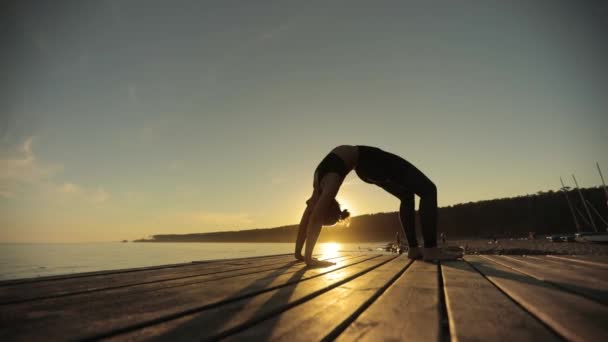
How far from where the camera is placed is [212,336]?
0.97 m

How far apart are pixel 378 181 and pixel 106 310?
398 centimetres

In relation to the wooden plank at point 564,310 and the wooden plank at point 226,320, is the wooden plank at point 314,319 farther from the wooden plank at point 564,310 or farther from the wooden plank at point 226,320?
the wooden plank at point 564,310

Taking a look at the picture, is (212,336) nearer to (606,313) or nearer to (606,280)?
(606,313)

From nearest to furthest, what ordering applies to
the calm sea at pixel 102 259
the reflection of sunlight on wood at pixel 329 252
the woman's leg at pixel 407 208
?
the woman's leg at pixel 407 208
the reflection of sunlight on wood at pixel 329 252
the calm sea at pixel 102 259

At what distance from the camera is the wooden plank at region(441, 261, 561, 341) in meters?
0.96

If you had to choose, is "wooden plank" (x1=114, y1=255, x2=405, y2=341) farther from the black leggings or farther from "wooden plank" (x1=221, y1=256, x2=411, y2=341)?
the black leggings

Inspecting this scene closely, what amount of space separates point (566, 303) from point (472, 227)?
79635mm

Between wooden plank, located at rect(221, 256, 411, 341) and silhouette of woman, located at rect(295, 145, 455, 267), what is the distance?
2.24m

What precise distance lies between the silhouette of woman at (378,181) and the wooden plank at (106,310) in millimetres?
2150

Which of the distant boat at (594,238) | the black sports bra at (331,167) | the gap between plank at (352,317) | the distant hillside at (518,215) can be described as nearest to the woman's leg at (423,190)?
the black sports bra at (331,167)

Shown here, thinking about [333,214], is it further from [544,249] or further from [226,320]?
[544,249]

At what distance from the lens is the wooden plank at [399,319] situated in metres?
0.97

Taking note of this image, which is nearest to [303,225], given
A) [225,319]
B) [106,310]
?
[106,310]

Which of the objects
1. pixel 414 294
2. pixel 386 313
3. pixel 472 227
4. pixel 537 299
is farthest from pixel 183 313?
pixel 472 227
